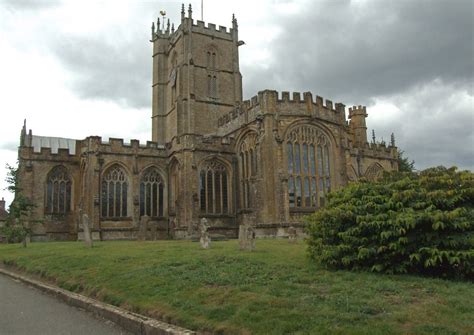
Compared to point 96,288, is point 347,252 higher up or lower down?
higher up

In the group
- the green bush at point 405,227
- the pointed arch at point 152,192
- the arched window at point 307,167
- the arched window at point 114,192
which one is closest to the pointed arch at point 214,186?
the pointed arch at point 152,192

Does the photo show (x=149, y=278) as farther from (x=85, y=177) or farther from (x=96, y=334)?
(x=85, y=177)

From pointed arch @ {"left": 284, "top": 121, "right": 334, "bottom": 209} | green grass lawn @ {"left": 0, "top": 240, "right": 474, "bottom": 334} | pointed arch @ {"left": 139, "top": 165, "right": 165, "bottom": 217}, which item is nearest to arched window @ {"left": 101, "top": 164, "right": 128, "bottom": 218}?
pointed arch @ {"left": 139, "top": 165, "right": 165, "bottom": 217}

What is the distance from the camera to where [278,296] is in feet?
25.0

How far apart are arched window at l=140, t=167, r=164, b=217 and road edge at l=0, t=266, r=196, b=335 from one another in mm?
23142

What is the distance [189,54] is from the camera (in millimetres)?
43531

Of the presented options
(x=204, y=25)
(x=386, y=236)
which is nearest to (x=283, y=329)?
(x=386, y=236)

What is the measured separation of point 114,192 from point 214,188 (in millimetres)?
7746

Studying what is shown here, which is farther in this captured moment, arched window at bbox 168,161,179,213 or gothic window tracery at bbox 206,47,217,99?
gothic window tracery at bbox 206,47,217,99

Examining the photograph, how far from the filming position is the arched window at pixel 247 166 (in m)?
30.8

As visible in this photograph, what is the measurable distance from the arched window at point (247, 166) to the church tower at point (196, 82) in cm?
1042

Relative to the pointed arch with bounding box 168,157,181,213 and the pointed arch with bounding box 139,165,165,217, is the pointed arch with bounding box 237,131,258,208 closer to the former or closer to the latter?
the pointed arch with bounding box 168,157,181,213

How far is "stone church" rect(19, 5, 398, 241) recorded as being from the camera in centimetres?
2866

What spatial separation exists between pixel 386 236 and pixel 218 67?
3886cm
